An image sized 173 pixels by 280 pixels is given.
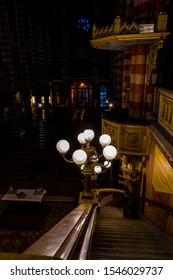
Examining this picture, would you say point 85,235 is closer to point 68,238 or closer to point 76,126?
point 68,238

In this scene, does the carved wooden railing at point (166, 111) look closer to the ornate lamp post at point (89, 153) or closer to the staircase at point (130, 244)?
the ornate lamp post at point (89, 153)

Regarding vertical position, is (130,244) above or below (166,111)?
below

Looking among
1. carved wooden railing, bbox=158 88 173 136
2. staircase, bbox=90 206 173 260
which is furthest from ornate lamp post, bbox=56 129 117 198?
carved wooden railing, bbox=158 88 173 136

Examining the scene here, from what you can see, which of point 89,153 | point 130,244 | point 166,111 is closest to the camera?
point 130,244

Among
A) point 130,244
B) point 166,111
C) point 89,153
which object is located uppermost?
point 166,111

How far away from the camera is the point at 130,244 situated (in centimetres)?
467

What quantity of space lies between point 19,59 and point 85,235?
66.4ft

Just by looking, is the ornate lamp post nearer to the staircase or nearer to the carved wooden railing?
the staircase

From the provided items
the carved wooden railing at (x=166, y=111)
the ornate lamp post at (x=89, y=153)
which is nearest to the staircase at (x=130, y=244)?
the ornate lamp post at (x=89, y=153)

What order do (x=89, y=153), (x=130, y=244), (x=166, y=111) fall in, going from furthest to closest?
(x=166, y=111) → (x=89, y=153) → (x=130, y=244)

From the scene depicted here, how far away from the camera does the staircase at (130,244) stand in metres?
3.97

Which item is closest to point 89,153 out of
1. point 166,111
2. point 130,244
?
point 130,244

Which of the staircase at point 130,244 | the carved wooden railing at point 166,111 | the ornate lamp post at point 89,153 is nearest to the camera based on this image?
the staircase at point 130,244

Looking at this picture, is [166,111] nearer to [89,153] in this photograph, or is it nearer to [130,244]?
[89,153]
